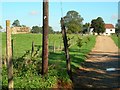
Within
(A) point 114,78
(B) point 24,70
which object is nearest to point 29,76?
(B) point 24,70

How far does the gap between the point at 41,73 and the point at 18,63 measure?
45.7 inches

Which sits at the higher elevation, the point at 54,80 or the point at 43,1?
the point at 43,1

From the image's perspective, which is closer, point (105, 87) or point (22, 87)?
point (22, 87)

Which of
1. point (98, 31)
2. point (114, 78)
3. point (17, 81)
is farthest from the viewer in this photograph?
point (98, 31)

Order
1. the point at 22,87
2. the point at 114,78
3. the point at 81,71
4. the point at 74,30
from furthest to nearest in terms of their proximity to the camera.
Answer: the point at 74,30 → the point at 81,71 → the point at 114,78 → the point at 22,87

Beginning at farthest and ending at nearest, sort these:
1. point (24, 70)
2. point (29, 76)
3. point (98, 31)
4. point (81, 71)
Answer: point (98, 31), point (81, 71), point (24, 70), point (29, 76)

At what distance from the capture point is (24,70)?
460 inches

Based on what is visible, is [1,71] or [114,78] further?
[114,78]

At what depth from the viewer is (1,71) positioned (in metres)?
11.2

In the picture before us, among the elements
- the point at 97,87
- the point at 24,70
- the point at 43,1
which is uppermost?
the point at 43,1

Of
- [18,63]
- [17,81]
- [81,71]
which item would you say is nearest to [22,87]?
[17,81]

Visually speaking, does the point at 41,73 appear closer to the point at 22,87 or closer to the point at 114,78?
the point at 22,87

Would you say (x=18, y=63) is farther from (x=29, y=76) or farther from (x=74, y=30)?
(x=74, y=30)

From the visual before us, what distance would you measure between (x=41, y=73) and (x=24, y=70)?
2.16ft
